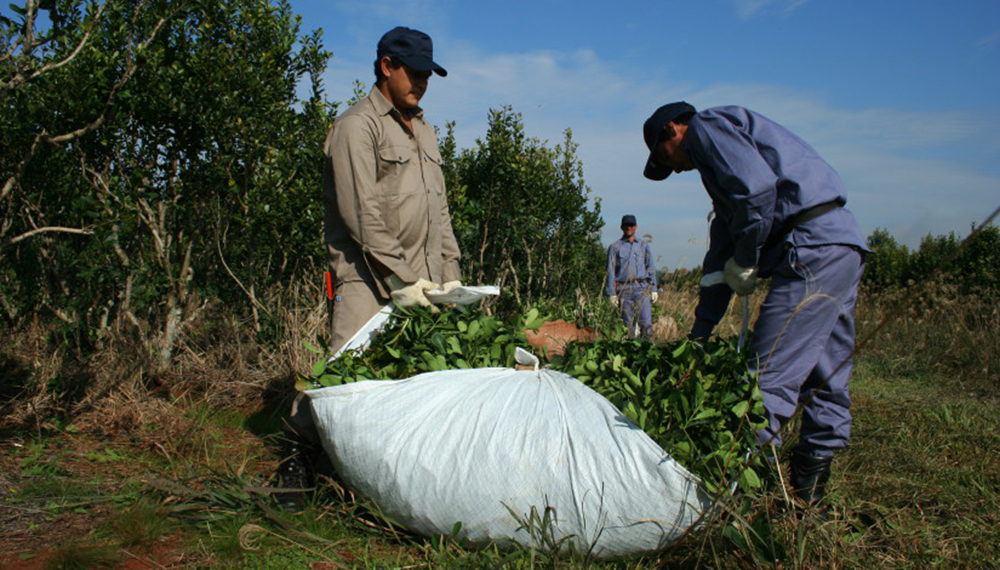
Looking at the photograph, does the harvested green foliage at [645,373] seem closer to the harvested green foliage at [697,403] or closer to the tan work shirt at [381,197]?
the harvested green foliage at [697,403]

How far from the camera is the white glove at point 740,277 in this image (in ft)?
7.86

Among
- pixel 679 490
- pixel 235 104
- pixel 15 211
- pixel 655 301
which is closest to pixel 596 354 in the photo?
pixel 679 490

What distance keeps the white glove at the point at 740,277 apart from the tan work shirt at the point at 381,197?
1.22 metres

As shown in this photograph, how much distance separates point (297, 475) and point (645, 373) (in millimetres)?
1406

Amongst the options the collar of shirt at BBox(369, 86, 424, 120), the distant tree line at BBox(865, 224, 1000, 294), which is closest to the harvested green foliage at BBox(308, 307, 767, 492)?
the collar of shirt at BBox(369, 86, 424, 120)

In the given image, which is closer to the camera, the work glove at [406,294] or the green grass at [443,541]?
the green grass at [443,541]

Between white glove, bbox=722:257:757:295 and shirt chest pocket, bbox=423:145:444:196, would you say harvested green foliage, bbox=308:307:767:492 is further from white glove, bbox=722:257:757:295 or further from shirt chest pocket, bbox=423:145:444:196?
shirt chest pocket, bbox=423:145:444:196

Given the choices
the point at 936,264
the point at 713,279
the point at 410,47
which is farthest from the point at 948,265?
the point at 410,47

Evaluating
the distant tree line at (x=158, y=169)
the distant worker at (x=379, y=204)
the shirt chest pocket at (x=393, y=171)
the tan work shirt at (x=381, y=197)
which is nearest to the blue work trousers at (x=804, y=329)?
the distant worker at (x=379, y=204)

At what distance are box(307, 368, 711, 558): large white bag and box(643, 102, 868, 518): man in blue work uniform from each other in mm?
480

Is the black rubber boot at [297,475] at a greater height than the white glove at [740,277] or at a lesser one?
lesser

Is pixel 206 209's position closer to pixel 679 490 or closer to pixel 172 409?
pixel 172 409

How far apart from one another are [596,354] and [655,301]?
583 cm

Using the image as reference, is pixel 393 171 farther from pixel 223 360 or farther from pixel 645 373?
pixel 223 360
